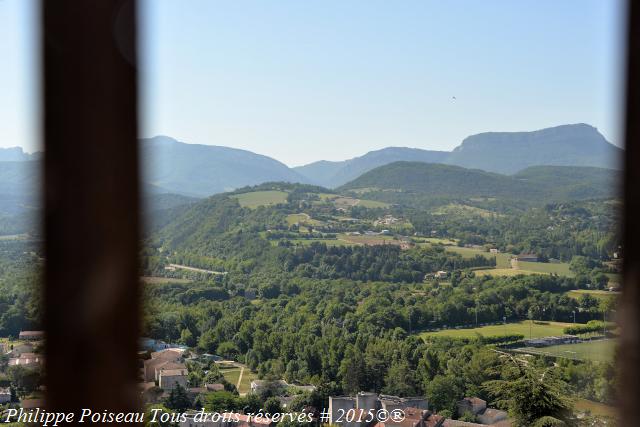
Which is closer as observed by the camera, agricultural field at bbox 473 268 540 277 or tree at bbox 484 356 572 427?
tree at bbox 484 356 572 427

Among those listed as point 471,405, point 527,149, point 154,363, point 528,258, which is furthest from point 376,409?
point 527,149

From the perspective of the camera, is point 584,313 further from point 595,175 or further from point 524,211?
point 595,175

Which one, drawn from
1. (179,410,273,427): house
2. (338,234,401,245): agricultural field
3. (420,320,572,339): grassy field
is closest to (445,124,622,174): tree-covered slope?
(338,234,401,245): agricultural field

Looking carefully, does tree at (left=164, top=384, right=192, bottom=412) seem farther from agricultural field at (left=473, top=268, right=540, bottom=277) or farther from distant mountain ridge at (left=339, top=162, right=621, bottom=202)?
distant mountain ridge at (left=339, top=162, right=621, bottom=202)

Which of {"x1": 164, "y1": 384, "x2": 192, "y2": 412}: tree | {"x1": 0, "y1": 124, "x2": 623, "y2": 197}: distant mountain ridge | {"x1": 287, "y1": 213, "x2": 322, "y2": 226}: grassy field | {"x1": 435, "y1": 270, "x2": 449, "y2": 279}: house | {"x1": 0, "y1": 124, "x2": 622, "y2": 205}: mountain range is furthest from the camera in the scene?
{"x1": 0, "y1": 124, "x2": 623, "y2": 197}: distant mountain ridge

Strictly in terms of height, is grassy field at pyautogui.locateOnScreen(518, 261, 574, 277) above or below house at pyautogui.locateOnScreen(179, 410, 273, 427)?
below

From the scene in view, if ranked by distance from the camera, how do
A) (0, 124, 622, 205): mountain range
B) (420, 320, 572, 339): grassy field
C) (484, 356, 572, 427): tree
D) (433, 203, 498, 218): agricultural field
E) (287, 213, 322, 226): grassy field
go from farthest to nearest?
1. (0, 124, 622, 205): mountain range
2. (433, 203, 498, 218): agricultural field
3. (287, 213, 322, 226): grassy field
4. (420, 320, 572, 339): grassy field
5. (484, 356, 572, 427): tree

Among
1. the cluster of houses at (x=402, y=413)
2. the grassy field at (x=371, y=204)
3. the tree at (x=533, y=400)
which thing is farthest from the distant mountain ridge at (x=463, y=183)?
the tree at (x=533, y=400)
